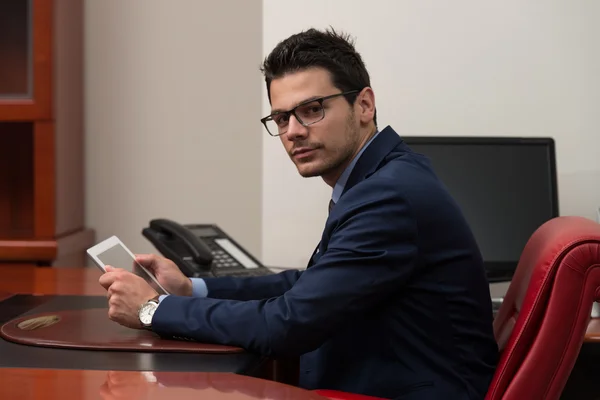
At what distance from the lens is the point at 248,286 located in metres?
1.86

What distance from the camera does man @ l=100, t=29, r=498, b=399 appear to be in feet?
4.80

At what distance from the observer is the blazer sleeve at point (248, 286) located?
6.03 feet

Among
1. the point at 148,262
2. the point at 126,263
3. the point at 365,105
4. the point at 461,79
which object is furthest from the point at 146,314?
the point at 461,79

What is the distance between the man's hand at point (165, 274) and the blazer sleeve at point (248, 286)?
0.21ft

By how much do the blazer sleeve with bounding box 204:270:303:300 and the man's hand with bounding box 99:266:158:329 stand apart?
301 millimetres

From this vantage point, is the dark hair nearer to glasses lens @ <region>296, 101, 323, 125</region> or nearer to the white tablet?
glasses lens @ <region>296, 101, 323, 125</region>

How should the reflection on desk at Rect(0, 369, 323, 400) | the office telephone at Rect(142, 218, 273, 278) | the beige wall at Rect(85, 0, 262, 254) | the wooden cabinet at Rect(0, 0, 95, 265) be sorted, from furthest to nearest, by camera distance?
the beige wall at Rect(85, 0, 262, 254), the wooden cabinet at Rect(0, 0, 95, 265), the office telephone at Rect(142, 218, 273, 278), the reflection on desk at Rect(0, 369, 323, 400)

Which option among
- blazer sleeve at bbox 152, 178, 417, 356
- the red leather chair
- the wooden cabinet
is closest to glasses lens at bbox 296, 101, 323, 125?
blazer sleeve at bbox 152, 178, 417, 356

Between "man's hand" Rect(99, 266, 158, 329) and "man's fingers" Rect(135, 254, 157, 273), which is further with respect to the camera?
"man's fingers" Rect(135, 254, 157, 273)

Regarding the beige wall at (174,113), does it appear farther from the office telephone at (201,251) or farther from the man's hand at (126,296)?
the man's hand at (126,296)

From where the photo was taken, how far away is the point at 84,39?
327 cm

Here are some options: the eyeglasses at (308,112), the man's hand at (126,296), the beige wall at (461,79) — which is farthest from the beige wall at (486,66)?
the man's hand at (126,296)

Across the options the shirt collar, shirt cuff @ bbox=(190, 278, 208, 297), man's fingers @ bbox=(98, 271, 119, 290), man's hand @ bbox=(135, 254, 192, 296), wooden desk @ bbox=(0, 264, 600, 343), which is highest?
the shirt collar

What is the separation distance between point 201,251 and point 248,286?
0.54 m
